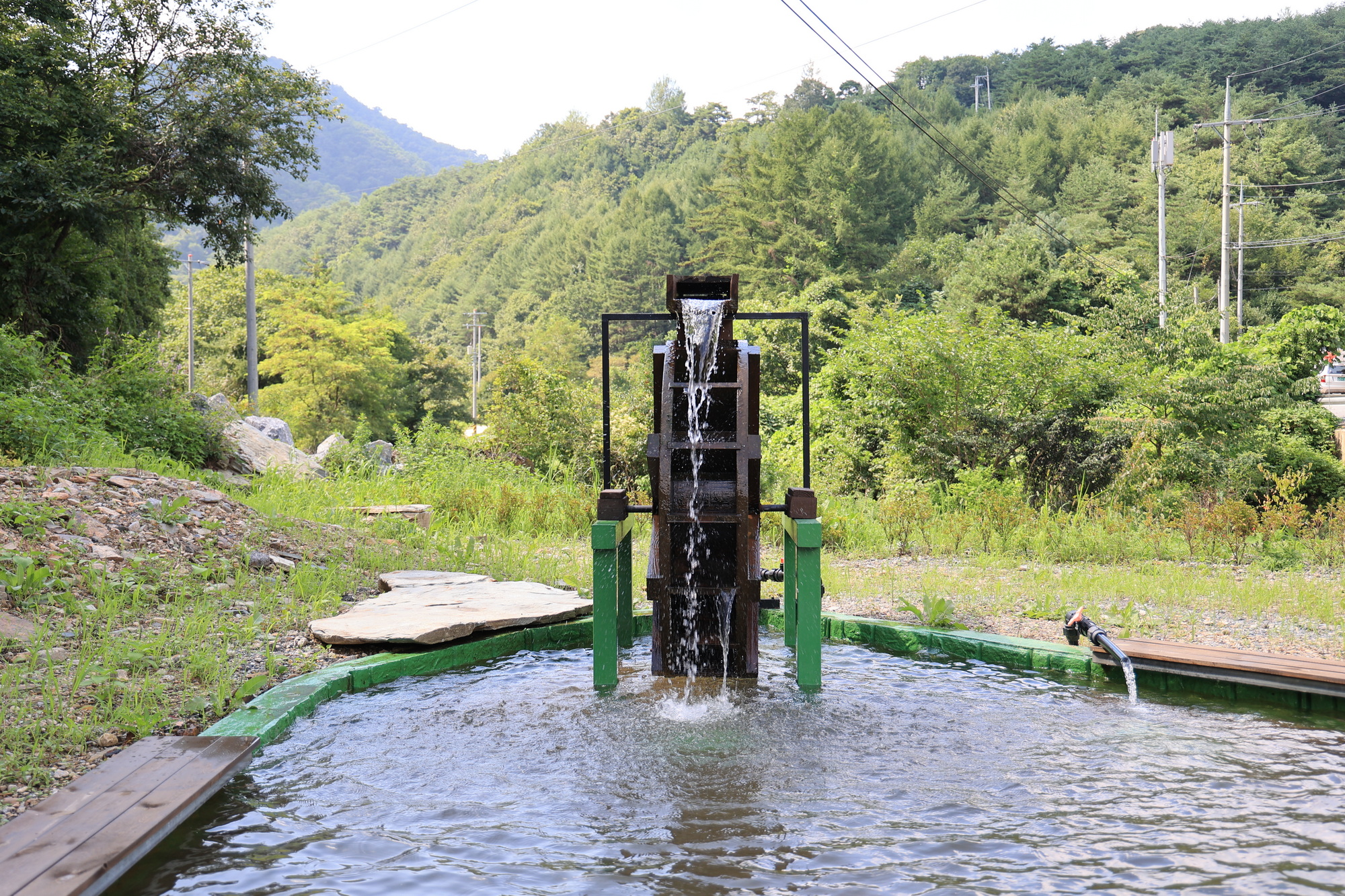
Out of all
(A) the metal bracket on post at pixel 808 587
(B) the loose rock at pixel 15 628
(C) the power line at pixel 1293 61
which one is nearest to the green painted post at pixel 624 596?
(A) the metal bracket on post at pixel 808 587

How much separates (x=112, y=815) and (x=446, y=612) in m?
2.80

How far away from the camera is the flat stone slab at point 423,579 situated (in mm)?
6742

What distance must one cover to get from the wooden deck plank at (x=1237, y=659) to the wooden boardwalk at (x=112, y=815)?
4.28 m

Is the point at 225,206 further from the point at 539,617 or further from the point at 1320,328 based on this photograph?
the point at 1320,328

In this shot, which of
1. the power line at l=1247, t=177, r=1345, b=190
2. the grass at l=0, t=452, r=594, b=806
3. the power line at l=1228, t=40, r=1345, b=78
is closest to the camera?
the grass at l=0, t=452, r=594, b=806

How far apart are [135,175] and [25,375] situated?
5.43 metres

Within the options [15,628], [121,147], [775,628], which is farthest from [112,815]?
[121,147]

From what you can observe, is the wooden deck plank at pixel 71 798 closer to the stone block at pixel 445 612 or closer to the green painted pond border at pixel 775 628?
the green painted pond border at pixel 775 628

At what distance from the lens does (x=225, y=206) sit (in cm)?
1602

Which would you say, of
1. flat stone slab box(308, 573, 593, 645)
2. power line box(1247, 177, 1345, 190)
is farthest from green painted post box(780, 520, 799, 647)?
power line box(1247, 177, 1345, 190)

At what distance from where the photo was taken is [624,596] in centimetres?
583

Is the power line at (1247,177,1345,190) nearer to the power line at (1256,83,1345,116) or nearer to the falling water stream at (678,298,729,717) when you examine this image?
the power line at (1256,83,1345,116)

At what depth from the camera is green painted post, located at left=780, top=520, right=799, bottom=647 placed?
5.51 m

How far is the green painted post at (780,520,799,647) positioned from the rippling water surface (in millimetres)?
823
